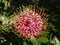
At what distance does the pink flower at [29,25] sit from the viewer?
8.02 feet

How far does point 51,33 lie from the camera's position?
104 inches

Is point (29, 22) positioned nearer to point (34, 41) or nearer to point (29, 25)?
point (29, 25)

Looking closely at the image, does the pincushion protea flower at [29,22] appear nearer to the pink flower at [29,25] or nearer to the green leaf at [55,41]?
the pink flower at [29,25]

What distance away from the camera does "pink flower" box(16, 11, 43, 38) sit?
2445 millimetres

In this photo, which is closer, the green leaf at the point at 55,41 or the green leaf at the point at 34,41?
the green leaf at the point at 34,41

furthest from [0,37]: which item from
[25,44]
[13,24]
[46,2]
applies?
[46,2]

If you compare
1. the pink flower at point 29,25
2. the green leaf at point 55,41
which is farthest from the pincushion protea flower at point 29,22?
the green leaf at point 55,41

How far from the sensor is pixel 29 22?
2477 mm

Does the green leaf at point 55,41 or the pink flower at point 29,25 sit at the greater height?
the pink flower at point 29,25

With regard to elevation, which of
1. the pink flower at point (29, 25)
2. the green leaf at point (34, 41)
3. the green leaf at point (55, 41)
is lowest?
the green leaf at point (55, 41)

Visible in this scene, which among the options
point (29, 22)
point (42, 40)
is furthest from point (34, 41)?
point (29, 22)

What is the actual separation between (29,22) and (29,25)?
33mm

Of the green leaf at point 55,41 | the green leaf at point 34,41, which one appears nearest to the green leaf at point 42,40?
the green leaf at point 34,41

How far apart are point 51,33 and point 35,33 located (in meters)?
0.24
